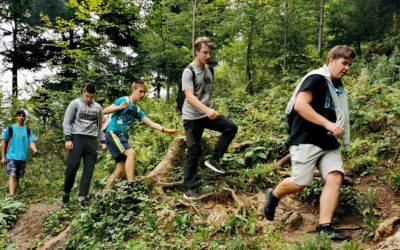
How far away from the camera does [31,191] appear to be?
1059 cm

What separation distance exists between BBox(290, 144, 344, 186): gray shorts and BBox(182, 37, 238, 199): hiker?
70.6 inches

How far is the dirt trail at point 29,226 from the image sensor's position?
7.02 m

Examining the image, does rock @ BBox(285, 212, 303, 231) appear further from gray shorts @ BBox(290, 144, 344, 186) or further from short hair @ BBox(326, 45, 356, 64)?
short hair @ BBox(326, 45, 356, 64)

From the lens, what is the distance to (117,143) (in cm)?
701

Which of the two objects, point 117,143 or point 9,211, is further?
point 9,211

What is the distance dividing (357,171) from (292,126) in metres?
2.46

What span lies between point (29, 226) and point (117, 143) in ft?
9.11

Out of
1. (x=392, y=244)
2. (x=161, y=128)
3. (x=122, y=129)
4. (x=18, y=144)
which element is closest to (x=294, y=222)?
(x=392, y=244)

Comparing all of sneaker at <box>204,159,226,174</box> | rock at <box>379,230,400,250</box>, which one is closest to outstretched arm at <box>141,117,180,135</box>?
sneaker at <box>204,159,226,174</box>

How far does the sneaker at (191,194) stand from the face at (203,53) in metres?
2.18

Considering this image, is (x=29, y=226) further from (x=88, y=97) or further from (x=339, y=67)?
(x=339, y=67)

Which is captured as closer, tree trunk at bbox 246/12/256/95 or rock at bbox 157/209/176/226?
rock at bbox 157/209/176/226

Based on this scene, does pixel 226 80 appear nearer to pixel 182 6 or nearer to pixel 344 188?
pixel 182 6

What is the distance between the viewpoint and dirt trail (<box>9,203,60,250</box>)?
7.02m
